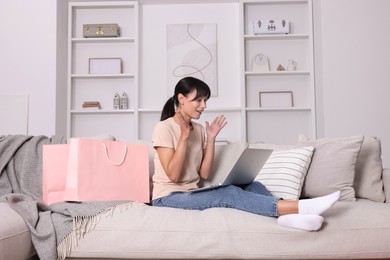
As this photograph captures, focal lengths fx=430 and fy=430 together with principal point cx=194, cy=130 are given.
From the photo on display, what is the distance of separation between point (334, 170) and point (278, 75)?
8.29 ft

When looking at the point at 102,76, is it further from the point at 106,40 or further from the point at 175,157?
the point at 175,157

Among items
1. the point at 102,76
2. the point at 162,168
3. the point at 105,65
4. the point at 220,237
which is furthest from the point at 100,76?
the point at 220,237

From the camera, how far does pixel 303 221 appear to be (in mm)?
1586

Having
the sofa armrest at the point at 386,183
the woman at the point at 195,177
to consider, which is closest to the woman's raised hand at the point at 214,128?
the woman at the point at 195,177

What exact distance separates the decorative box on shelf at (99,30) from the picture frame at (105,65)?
25 centimetres

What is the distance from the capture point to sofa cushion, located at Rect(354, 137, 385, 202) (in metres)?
2.28

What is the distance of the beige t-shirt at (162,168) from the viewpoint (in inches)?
84.7

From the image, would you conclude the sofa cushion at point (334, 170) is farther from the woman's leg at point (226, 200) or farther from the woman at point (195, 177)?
the woman's leg at point (226, 200)

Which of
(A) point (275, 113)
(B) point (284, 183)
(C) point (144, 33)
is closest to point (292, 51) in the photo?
(A) point (275, 113)

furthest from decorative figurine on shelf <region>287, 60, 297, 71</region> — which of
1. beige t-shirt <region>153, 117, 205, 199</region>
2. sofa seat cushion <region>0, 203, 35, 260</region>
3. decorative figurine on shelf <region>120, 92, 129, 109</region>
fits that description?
sofa seat cushion <region>0, 203, 35, 260</region>

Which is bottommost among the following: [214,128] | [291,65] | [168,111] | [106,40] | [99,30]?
[214,128]

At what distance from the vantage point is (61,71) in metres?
4.34

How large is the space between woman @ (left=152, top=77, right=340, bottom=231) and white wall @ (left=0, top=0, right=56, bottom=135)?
83.8 inches

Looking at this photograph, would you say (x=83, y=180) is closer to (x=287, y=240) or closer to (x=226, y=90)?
(x=287, y=240)
